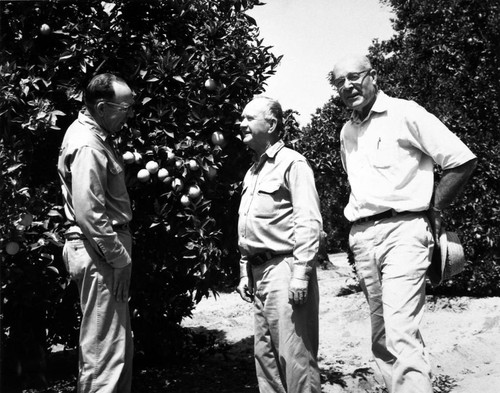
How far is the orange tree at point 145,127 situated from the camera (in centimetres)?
440

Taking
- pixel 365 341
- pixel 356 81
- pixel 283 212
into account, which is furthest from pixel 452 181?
pixel 365 341

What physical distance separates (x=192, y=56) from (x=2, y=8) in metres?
1.54

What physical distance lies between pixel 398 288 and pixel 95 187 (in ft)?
5.58

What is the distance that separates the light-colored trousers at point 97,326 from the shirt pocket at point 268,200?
3.09 ft

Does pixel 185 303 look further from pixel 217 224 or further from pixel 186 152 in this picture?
pixel 186 152

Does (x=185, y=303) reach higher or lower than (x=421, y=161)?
lower

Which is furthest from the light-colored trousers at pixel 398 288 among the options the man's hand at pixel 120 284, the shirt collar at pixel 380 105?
the man's hand at pixel 120 284

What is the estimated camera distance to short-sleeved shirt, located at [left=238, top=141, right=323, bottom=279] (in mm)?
3379

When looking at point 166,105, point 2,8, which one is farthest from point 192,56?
point 2,8

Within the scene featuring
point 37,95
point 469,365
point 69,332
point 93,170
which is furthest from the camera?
point 469,365

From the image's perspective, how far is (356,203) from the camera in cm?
345

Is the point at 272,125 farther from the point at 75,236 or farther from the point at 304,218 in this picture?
the point at 75,236

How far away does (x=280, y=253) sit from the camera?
11.4 ft

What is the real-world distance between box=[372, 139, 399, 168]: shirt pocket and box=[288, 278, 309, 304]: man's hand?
795mm
